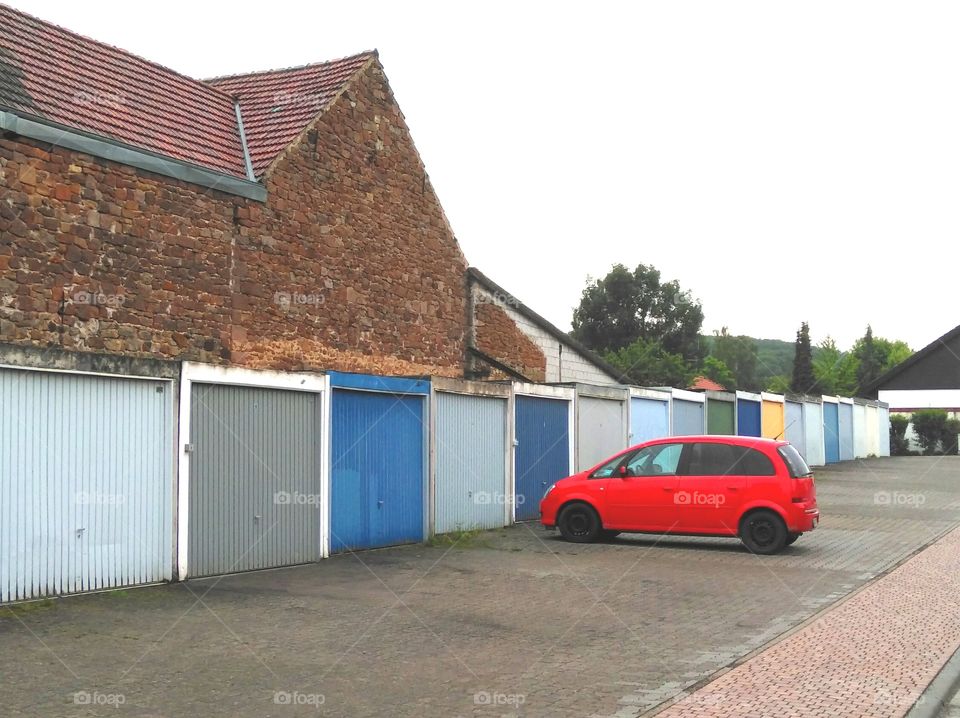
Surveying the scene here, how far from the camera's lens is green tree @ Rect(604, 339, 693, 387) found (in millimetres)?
70438

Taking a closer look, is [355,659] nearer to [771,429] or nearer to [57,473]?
[57,473]

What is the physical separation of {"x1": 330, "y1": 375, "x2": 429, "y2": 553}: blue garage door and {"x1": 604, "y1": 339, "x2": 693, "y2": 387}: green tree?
52894 millimetres

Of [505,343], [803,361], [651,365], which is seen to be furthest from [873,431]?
[803,361]

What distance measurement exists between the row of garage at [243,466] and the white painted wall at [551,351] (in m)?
5.86

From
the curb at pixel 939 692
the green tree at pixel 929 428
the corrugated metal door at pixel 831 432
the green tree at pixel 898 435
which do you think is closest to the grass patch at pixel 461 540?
the curb at pixel 939 692

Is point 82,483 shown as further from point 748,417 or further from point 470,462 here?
point 748,417

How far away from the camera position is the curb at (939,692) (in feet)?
22.1

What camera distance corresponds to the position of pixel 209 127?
2109cm

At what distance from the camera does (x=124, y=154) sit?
A: 16844 mm

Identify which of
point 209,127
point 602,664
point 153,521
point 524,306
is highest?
point 209,127

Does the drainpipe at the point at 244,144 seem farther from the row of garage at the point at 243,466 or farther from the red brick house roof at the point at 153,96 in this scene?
the row of garage at the point at 243,466

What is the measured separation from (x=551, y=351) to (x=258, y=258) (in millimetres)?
11404

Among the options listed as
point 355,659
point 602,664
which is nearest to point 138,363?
point 355,659

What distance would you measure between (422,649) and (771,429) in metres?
27.6
